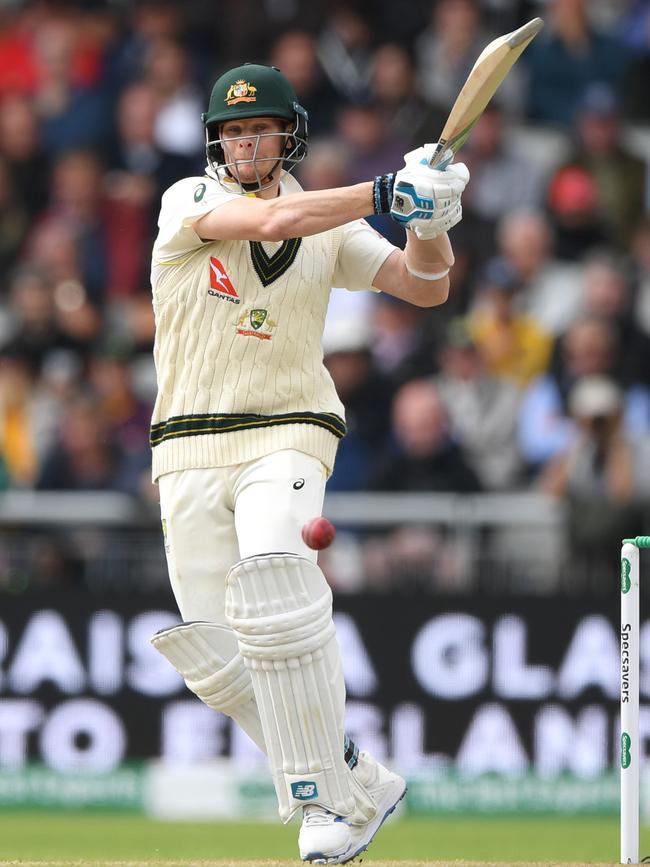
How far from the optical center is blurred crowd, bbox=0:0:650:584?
10086mm

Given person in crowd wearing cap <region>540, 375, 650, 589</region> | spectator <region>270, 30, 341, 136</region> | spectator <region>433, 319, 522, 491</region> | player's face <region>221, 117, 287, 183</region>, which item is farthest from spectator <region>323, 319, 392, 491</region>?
player's face <region>221, 117, 287, 183</region>

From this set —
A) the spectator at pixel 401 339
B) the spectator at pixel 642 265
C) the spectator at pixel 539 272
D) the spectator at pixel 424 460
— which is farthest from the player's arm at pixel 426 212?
the spectator at pixel 642 265

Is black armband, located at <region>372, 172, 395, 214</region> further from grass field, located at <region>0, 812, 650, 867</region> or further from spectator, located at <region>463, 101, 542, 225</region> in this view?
spectator, located at <region>463, 101, 542, 225</region>

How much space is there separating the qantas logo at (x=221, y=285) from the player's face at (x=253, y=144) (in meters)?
0.32

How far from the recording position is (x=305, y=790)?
554cm

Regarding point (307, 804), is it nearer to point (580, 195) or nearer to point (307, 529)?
point (307, 529)

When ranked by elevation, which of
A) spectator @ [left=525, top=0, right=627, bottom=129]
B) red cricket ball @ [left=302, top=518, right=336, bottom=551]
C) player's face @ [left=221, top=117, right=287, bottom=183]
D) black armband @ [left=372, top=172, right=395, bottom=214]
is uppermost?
spectator @ [left=525, top=0, right=627, bottom=129]

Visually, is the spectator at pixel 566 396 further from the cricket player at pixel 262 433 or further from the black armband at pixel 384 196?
the black armband at pixel 384 196

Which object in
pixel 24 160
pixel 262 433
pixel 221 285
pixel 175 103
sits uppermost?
pixel 175 103

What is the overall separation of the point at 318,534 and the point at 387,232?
6049 millimetres

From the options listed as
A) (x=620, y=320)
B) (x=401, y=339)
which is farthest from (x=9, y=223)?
(x=620, y=320)

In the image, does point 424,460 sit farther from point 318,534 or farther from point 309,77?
point 318,534

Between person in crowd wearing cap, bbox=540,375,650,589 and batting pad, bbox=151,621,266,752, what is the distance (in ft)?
12.6

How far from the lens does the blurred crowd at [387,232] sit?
10086 mm
